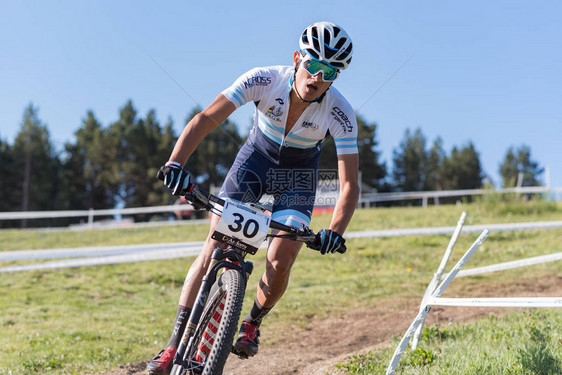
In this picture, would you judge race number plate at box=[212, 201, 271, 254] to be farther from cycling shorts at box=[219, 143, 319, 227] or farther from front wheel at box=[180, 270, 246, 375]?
cycling shorts at box=[219, 143, 319, 227]

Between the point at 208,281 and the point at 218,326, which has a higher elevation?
the point at 208,281

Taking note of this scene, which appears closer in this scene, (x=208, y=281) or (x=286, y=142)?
(x=208, y=281)

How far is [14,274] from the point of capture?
987cm

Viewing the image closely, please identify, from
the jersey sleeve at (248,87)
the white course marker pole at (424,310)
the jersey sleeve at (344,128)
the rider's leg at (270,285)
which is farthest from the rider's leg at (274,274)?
the jersey sleeve at (248,87)

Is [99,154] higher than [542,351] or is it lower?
higher

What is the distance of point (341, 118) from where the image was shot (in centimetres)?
412

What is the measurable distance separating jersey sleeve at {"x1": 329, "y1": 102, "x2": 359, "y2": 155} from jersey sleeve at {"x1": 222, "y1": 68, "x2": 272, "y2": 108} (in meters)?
0.65

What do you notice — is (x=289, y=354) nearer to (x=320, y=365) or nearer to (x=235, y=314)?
(x=320, y=365)

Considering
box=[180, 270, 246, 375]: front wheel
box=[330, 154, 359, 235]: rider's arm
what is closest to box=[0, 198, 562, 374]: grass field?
box=[330, 154, 359, 235]: rider's arm

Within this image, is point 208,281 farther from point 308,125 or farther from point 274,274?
point 308,125

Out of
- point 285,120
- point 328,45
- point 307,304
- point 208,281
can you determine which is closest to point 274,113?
point 285,120

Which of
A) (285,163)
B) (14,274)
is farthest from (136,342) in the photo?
(14,274)

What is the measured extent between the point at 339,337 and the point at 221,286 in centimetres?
332

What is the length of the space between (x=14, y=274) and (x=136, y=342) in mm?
5543
